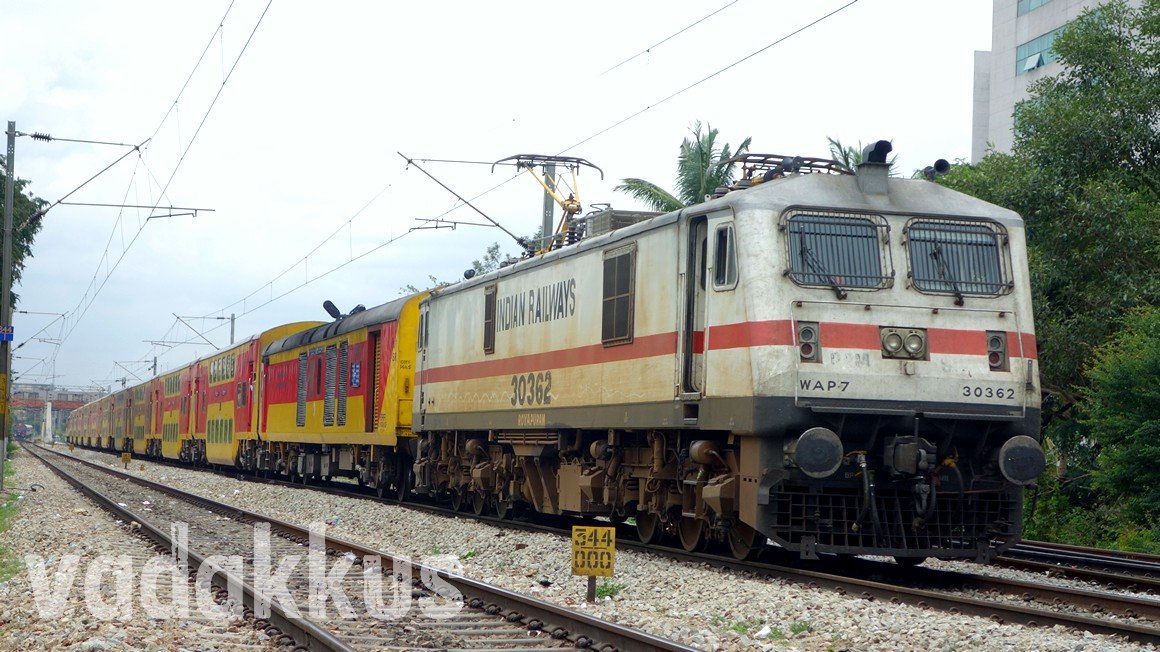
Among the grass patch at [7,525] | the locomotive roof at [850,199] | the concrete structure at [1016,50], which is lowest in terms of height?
the grass patch at [7,525]

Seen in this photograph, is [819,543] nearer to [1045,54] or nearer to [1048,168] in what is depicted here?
[1048,168]

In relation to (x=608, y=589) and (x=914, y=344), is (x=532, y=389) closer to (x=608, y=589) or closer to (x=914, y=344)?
(x=608, y=589)

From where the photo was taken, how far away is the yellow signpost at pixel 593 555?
10023 mm

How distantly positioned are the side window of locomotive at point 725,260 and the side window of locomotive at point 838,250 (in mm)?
511

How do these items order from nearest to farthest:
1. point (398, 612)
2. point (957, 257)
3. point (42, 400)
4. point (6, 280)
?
point (398, 612) → point (957, 257) → point (6, 280) → point (42, 400)

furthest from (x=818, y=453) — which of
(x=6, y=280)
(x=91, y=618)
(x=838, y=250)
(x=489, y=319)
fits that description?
(x=6, y=280)

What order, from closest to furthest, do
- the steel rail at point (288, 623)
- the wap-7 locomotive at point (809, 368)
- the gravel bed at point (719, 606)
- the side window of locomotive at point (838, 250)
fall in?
the steel rail at point (288, 623)
the gravel bed at point (719, 606)
the wap-7 locomotive at point (809, 368)
the side window of locomotive at point (838, 250)

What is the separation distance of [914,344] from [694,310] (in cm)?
204

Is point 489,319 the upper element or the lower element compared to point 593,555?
upper

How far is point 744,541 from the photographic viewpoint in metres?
11.9

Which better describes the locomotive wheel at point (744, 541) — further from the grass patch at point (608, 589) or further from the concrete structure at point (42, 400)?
the concrete structure at point (42, 400)

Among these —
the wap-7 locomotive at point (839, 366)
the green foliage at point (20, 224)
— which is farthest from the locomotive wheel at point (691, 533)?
the green foliage at point (20, 224)

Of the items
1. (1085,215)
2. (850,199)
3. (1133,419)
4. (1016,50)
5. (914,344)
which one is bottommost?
(1133,419)

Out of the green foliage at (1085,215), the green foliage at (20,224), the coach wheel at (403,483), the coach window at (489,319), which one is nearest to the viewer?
the coach window at (489,319)
